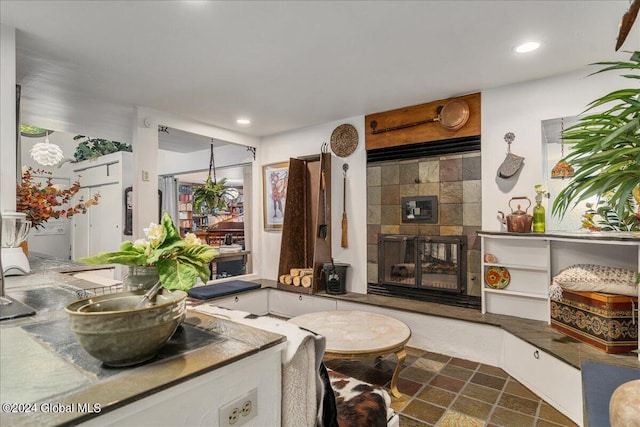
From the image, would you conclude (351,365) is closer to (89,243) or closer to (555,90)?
(555,90)

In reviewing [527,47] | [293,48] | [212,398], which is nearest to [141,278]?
[212,398]

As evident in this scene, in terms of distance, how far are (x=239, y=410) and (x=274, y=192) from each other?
426 centimetres

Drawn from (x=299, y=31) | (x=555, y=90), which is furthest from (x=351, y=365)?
(x=555, y=90)

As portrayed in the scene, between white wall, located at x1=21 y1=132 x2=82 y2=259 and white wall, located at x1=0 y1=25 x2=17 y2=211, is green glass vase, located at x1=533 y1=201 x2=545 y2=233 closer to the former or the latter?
white wall, located at x1=0 y1=25 x2=17 y2=211

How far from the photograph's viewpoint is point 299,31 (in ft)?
7.38

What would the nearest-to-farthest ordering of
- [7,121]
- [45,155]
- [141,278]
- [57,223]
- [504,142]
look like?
[141,278]
[7,121]
[504,142]
[45,155]
[57,223]

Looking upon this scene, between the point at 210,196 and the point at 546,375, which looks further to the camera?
the point at 210,196

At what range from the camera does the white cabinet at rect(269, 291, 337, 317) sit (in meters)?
3.98

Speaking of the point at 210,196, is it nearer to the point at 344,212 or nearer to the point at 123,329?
the point at 344,212

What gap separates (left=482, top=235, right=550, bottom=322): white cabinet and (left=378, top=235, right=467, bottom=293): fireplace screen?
0.90ft

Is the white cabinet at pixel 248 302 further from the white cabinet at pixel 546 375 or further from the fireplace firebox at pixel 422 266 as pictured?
the white cabinet at pixel 546 375

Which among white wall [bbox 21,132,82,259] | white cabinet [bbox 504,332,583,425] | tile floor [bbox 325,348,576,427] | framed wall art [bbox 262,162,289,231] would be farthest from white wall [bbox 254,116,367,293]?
white wall [bbox 21,132,82,259]

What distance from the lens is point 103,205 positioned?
20.3 feet

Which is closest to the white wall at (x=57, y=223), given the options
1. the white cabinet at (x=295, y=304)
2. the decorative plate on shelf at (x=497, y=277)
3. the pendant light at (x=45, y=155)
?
the pendant light at (x=45, y=155)
